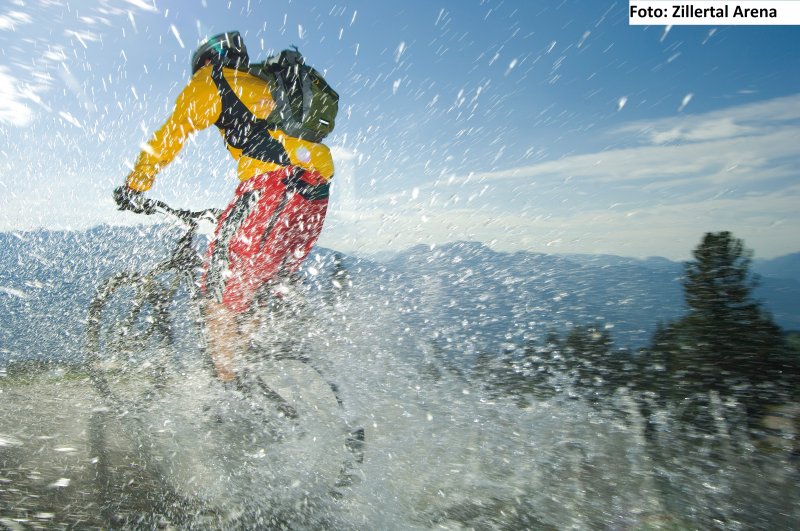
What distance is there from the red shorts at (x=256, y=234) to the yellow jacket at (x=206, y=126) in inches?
7.8

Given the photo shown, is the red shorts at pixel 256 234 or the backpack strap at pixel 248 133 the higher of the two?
the backpack strap at pixel 248 133

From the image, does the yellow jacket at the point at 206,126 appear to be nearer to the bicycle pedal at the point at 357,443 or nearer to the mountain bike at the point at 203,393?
the mountain bike at the point at 203,393

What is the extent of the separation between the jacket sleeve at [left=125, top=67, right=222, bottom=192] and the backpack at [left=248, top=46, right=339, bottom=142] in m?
0.39

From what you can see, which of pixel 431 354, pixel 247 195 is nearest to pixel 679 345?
pixel 431 354

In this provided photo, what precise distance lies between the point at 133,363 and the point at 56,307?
2.25 metres

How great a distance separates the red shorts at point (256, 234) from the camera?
3.32 m

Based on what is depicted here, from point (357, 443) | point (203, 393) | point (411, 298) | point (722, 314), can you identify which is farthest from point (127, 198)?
point (722, 314)

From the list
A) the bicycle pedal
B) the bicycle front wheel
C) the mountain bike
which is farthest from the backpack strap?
the bicycle pedal

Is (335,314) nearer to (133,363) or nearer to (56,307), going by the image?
(133,363)

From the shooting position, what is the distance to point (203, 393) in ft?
11.0

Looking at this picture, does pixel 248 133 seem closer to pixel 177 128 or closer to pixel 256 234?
pixel 177 128

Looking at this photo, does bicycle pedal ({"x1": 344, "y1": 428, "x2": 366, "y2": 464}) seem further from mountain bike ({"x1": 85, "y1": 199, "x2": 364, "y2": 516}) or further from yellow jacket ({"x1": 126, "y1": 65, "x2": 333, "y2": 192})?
yellow jacket ({"x1": 126, "y1": 65, "x2": 333, "y2": 192})

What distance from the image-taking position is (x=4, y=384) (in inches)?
163

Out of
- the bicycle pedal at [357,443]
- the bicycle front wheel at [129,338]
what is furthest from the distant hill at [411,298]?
the bicycle pedal at [357,443]
